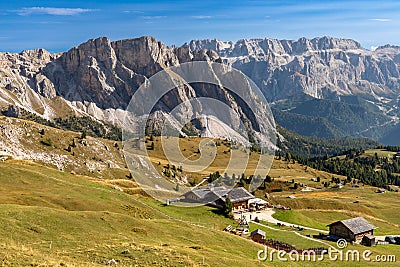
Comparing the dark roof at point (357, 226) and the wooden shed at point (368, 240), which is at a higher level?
the dark roof at point (357, 226)

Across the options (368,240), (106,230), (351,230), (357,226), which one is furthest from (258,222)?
(106,230)

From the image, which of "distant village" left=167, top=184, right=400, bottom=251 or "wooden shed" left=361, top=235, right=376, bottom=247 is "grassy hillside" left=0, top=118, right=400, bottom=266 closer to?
"distant village" left=167, top=184, right=400, bottom=251

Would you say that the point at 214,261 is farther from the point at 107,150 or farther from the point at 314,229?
the point at 107,150

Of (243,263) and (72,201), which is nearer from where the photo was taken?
(243,263)

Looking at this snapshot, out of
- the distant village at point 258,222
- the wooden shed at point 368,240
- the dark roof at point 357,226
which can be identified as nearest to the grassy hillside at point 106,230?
the distant village at point 258,222

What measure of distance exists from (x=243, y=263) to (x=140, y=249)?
38.7ft

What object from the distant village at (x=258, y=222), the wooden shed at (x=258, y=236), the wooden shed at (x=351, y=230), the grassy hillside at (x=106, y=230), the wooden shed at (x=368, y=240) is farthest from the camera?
the wooden shed at (x=351, y=230)

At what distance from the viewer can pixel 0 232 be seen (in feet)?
137

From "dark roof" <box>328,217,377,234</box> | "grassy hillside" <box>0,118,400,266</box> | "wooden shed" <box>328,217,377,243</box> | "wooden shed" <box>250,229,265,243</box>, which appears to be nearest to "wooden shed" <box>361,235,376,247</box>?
"wooden shed" <box>328,217,377,243</box>

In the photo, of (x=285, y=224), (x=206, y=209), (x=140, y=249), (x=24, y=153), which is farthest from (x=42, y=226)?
(x=24, y=153)

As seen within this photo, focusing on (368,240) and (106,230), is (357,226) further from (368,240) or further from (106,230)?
(106,230)

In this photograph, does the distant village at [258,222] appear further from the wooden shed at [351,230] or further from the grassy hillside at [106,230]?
the grassy hillside at [106,230]

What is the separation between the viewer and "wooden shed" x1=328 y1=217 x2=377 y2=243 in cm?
8186

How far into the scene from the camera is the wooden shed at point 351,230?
Answer: 81.9 meters
